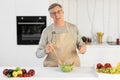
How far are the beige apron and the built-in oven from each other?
1.46m

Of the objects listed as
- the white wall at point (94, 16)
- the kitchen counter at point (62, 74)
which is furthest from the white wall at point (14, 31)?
the kitchen counter at point (62, 74)

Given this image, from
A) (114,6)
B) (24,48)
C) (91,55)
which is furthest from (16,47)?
(114,6)

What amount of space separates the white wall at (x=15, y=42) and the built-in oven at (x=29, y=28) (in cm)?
7

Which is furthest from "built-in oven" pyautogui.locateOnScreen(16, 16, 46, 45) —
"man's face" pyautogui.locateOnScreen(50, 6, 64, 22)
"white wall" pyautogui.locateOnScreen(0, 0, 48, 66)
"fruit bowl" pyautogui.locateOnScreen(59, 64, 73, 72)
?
"fruit bowl" pyautogui.locateOnScreen(59, 64, 73, 72)

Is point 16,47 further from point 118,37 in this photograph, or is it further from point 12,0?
point 118,37

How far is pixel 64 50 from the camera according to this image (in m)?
3.27

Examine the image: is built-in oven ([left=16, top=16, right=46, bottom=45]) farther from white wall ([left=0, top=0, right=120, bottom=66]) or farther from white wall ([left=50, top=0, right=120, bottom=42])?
white wall ([left=50, top=0, right=120, bottom=42])

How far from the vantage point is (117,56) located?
4605 mm

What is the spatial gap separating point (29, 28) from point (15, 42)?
0.33 metres

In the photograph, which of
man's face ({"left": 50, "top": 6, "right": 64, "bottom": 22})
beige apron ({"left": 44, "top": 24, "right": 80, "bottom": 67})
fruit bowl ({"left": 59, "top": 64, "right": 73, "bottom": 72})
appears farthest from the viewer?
beige apron ({"left": 44, "top": 24, "right": 80, "bottom": 67})

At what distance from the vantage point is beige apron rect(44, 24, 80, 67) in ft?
10.6

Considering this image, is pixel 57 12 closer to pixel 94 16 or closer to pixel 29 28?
pixel 29 28

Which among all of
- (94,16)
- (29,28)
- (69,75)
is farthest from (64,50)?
(94,16)

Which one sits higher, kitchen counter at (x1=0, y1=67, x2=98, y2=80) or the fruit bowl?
the fruit bowl
